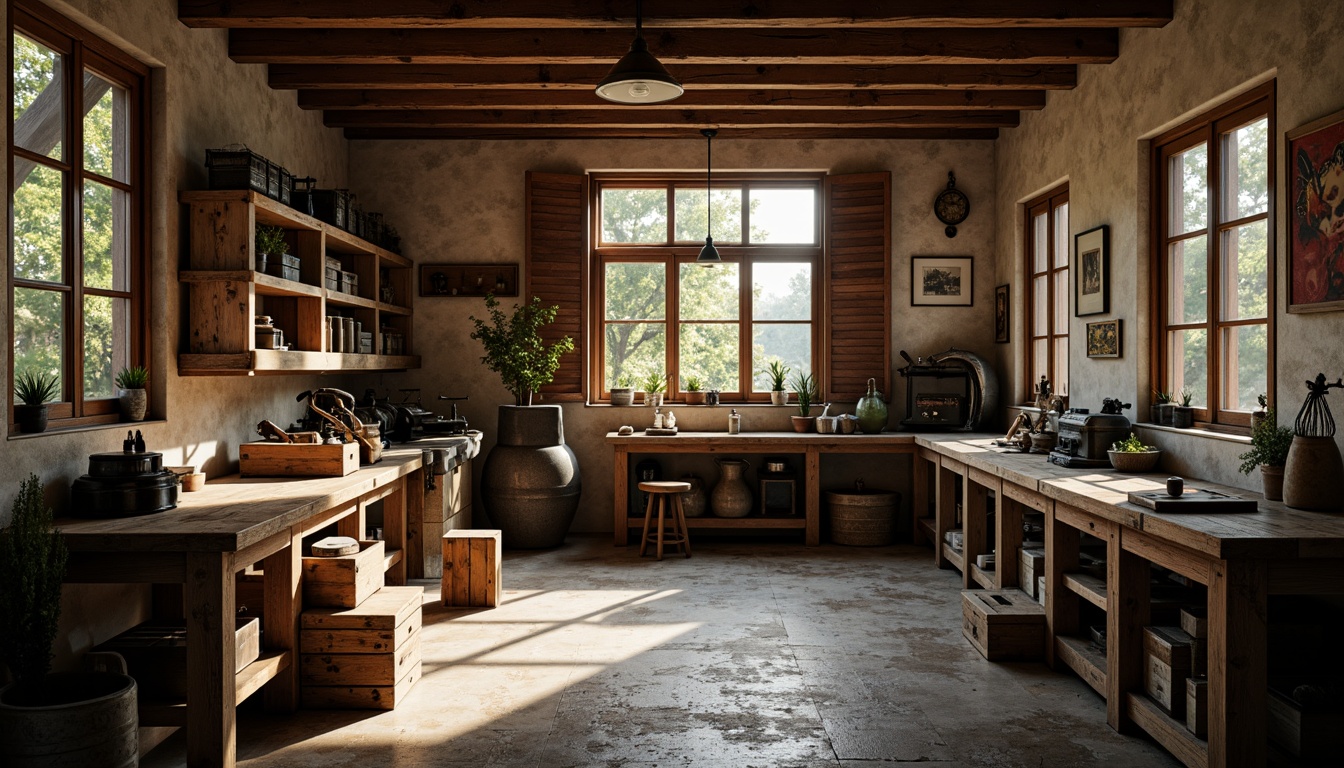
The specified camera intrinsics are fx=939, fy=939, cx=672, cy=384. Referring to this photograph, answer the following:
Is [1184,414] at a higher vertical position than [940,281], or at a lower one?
lower

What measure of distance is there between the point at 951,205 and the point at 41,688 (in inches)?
276

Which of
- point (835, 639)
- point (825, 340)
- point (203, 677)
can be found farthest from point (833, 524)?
point (203, 677)

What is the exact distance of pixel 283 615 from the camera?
12.5 ft

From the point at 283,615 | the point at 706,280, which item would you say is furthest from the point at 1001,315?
the point at 283,615

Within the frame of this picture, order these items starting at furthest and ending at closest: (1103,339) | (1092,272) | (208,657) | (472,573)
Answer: (1092,272)
(1103,339)
(472,573)
(208,657)

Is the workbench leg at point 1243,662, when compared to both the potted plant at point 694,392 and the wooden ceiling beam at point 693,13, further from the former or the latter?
the potted plant at point 694,392

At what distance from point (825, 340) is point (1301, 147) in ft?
14.2

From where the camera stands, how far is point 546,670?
4.39 meters

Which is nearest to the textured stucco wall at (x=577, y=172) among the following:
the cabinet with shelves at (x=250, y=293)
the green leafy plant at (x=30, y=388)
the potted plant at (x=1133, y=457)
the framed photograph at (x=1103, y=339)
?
the cabinet with shelves at (x=250, y=293)

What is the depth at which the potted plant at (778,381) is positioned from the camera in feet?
26.1

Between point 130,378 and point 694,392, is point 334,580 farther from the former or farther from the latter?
point 694,392

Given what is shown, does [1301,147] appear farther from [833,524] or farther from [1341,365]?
[833,524]

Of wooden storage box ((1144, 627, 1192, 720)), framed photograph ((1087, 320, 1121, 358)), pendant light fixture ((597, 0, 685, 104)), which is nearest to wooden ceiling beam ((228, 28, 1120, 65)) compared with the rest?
pendant light fixture ((597, 0, 685, 104))

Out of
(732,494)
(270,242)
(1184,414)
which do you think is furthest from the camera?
(732,494)
